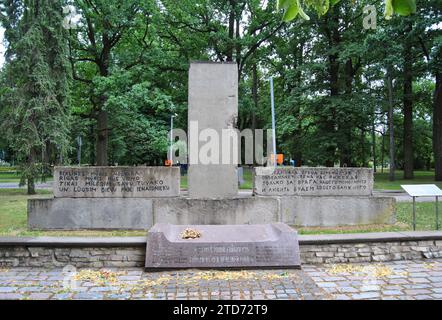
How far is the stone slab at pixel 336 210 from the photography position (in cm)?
1023

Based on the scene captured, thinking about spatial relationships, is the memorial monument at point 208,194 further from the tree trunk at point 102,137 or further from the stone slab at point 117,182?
the tree trunk at point 102,137

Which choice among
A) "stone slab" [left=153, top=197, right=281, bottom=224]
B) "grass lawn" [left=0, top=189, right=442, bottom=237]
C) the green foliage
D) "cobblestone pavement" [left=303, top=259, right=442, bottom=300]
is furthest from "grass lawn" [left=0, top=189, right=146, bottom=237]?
the green foliage

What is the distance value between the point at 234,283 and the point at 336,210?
5935 mm

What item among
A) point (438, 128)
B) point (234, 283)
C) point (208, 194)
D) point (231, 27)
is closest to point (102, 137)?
point (231, 27)

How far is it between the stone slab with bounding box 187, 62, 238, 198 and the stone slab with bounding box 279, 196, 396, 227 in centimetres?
180

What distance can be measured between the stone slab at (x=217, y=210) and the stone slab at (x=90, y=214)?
54 cm

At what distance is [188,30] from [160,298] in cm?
2369

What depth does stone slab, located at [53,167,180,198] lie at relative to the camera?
9797 millimetres

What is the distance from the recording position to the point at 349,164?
26.7 meters

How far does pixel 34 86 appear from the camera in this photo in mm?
18812

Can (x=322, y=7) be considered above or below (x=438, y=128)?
below

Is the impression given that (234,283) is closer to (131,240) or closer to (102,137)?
(131,240)

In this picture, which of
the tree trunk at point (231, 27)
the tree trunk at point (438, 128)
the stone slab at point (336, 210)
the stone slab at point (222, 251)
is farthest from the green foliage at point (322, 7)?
the tree trunk at point (438, 128)
